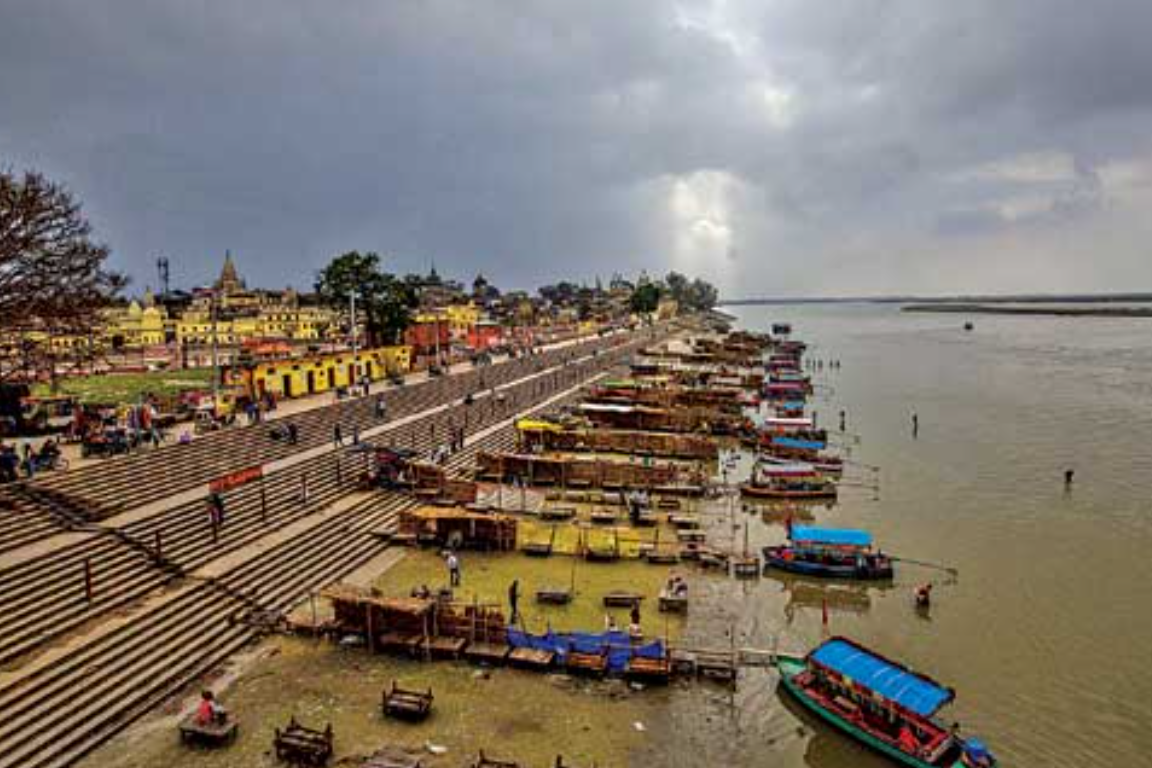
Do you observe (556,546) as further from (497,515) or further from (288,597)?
(288,597)

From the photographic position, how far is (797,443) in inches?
1697

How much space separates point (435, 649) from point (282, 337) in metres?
71.4

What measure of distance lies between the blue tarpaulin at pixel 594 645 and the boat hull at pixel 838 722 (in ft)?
9.60

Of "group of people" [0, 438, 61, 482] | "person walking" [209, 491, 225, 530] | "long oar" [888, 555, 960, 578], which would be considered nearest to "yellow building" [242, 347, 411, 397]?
"group of people" [0, 438, 61, 482]

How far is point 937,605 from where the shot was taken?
72.6ft

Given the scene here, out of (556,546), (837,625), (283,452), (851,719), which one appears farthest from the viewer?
(283,452)

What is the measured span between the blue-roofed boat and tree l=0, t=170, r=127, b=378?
2106cm

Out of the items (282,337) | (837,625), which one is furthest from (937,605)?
(282,337)

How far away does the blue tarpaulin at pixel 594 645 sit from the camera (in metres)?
16.8

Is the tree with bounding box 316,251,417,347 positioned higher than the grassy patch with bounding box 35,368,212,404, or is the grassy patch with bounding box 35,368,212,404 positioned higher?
the tree with bounding box 316,251,417,347

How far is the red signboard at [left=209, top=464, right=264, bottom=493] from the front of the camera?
2322 centimetres

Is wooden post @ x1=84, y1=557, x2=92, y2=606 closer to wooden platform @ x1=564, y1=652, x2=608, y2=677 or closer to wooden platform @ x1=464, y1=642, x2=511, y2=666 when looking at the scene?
wooden platform @ x1=464, y1=642, x2=511, y2=666

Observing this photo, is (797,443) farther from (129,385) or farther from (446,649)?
(129,385)

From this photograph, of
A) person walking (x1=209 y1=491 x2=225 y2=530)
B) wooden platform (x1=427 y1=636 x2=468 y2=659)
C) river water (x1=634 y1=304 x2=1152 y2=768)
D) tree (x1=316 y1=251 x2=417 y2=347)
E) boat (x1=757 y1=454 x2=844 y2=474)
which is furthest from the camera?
tree (x1=316 y1=251 x2=417 y2=347)
